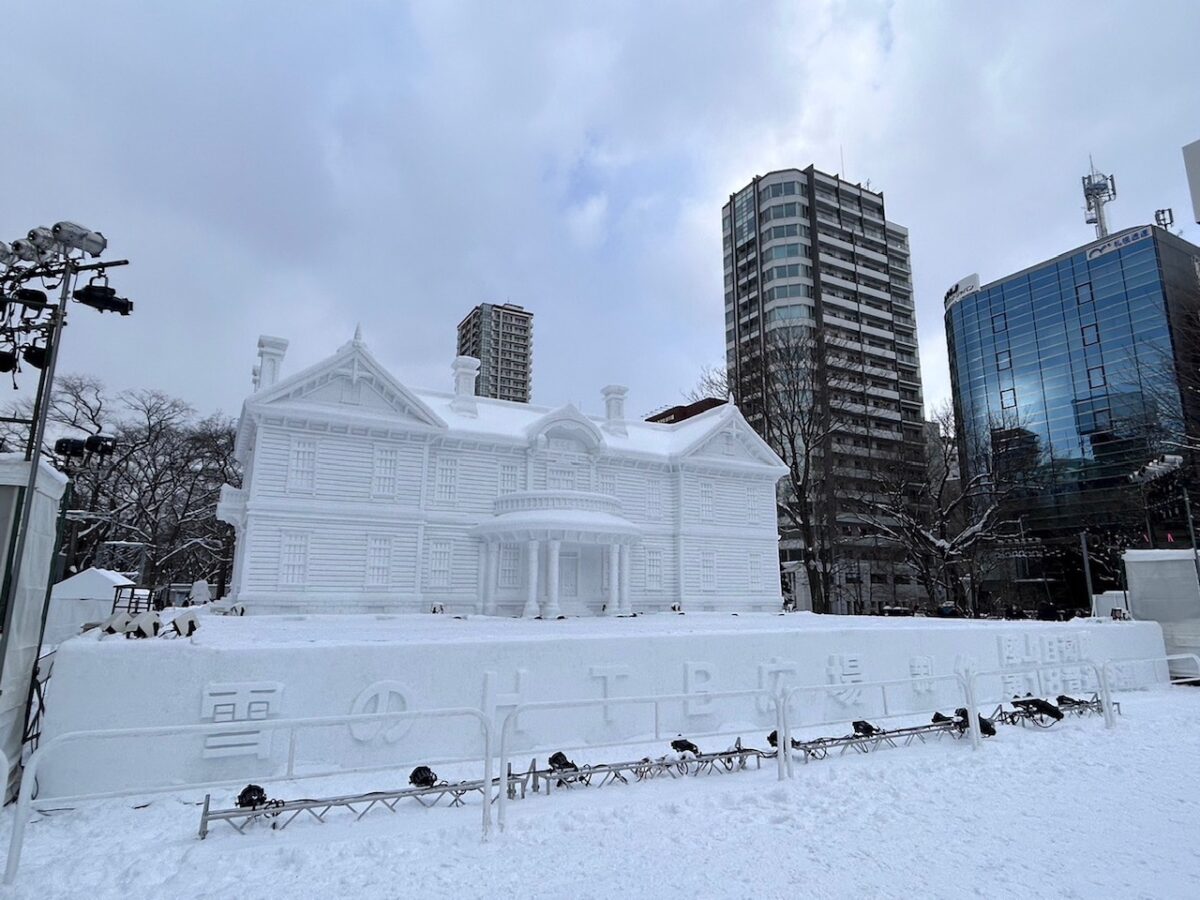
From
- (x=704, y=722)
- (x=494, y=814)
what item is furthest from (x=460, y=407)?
(x=494, y=814)

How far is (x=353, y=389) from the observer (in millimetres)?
21859

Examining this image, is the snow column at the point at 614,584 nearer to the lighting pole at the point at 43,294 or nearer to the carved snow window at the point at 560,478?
the carved snow window at the point at 560,478

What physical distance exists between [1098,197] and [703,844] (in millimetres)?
98454

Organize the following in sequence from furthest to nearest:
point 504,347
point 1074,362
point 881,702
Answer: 1. point 504,347
2. point 1074,362
3. point 881,702

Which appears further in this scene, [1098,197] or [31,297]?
[1098,197]

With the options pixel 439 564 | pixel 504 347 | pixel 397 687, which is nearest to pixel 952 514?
pixel 439 564

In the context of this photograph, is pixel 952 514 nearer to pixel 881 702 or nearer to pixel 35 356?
pixel 881 702

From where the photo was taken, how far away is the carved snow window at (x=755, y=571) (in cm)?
2762

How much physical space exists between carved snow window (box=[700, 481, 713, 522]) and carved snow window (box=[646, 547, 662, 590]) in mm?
2589

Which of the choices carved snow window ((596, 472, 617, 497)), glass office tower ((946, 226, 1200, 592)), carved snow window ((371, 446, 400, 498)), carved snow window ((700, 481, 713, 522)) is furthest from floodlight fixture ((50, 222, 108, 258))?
glass office tower ((946, 226, 1200, 592))

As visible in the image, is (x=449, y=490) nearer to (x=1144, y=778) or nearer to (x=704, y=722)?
(x=704, y=722)

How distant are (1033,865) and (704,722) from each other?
19.3ft

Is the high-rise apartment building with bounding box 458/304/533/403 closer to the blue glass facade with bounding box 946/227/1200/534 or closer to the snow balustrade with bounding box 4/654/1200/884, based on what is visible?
the blue glass facade with bounding box 946/227/1200/534

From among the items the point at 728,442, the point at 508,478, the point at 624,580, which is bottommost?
the point at 624,580
